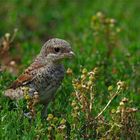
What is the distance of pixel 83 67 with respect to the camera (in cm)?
943

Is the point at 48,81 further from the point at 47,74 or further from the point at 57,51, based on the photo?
the point at 57,51

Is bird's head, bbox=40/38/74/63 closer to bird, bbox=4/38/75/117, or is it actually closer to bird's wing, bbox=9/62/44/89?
bird, bbox=4/38/75/117

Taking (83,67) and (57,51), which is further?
(83,67)

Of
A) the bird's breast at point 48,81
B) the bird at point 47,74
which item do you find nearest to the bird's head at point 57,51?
the bird at point 47,74

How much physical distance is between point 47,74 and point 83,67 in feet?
3.58

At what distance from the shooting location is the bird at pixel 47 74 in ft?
27.6

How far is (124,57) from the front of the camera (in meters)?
10.8

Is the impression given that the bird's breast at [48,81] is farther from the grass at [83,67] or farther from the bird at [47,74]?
the grass at [83,67]

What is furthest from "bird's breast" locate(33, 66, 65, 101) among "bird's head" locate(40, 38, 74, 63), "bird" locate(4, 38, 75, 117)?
"bird's head" locate(40, 38, 74, 63)

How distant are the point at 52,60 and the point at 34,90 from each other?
1.33 ft

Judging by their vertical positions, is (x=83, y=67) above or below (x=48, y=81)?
above

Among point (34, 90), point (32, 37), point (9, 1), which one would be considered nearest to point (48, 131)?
point (34, 90)

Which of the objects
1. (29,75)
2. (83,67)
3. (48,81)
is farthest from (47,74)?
(83,67)

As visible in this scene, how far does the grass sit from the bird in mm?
172
